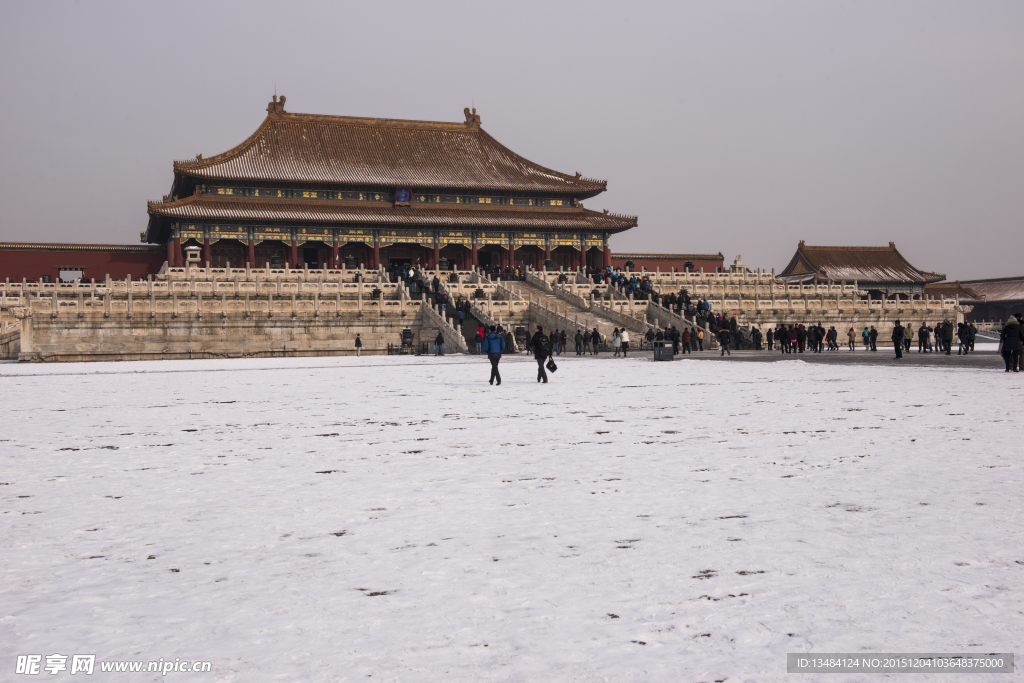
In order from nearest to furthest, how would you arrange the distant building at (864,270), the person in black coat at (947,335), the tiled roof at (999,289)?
1. the person in black coat at (947,335)
2. the distant building at (864,270)
3. the tiled roof at (999,289)

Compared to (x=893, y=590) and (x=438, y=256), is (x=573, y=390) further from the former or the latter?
(x=438, y=256)

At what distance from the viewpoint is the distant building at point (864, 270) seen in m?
60.9

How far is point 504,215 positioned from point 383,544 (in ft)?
158

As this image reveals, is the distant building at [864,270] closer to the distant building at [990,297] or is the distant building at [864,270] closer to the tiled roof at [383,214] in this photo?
the distant building at [990,297]

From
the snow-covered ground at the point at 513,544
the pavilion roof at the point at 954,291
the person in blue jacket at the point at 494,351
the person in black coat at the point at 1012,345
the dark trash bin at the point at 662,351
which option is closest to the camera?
the snow-covered ground at the point at 513,544

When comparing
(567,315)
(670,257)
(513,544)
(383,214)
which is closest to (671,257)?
(670,257)

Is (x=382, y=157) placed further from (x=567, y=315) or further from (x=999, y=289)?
(x=999, y=289)

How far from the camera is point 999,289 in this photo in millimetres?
65312

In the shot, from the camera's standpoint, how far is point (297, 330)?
32.8 metres

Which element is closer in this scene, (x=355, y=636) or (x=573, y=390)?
(x=355, y=636)

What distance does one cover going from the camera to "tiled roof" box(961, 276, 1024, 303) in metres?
63.1

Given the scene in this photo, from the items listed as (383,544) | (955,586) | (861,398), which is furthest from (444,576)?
(861,398)

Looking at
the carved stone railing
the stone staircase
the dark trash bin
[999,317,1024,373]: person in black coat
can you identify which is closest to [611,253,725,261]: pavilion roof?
the stone staircase

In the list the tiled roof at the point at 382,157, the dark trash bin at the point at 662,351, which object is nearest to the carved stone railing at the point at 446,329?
the dark trash bin at the point at 662,351
